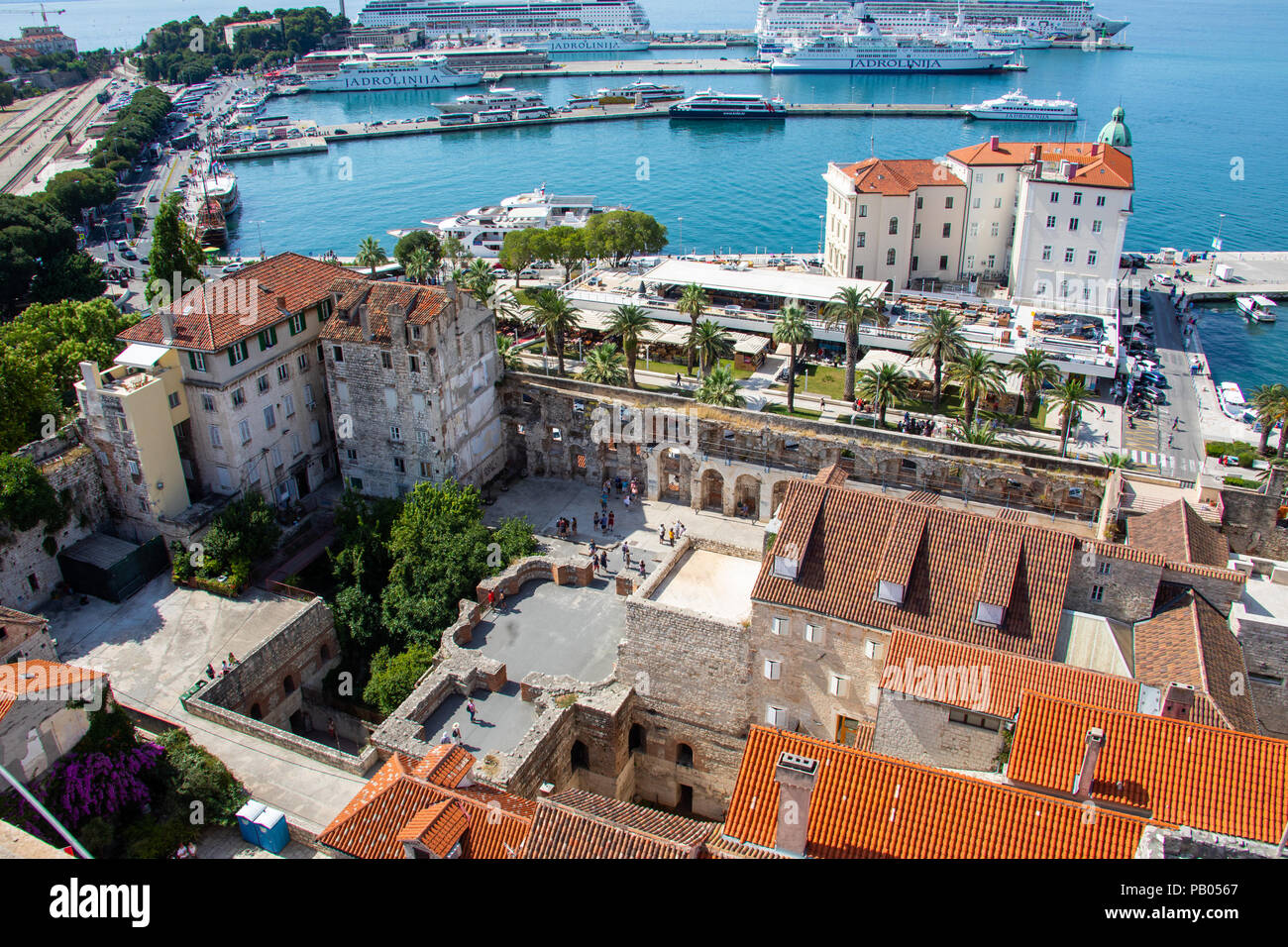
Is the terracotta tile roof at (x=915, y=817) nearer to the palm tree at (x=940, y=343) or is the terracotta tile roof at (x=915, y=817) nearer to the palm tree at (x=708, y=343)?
the palm tree at (x=708, y=343)

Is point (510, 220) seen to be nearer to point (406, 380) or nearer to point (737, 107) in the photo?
point (406, 380)

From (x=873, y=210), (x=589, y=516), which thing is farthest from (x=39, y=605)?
(x=873, y=210)

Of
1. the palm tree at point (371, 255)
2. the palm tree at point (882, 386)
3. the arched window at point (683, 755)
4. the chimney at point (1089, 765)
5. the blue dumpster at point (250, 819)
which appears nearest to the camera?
the chimney at point (1089, 765)

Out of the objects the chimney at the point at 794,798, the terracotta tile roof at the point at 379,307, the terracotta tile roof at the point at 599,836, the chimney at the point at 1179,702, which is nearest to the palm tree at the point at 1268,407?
the chimney at the point at 1179,702

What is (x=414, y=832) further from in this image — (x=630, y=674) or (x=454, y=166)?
(x=454, y=166)

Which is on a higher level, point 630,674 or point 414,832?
point 414,832

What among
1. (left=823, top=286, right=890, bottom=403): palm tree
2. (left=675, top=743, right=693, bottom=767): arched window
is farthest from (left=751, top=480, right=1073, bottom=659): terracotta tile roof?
(left=823, top=286, right=890, bottom=403): palm tree

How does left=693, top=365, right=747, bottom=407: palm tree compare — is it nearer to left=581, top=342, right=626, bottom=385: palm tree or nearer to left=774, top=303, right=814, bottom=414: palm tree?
left=581, top=342, right=626, bottom=385: palm tree
